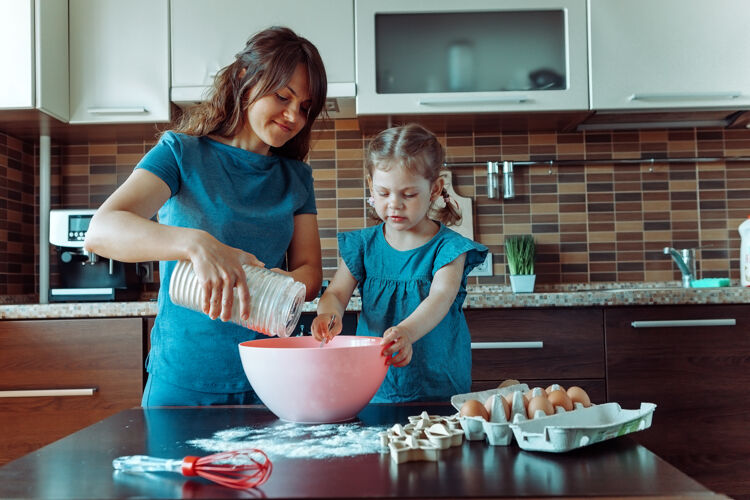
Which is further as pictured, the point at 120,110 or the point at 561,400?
the point at 120,110

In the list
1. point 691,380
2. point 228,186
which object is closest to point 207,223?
point 228,186

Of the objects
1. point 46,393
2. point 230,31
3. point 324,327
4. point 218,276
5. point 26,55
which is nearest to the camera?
point 218,276

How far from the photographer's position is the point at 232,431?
2.65 feet

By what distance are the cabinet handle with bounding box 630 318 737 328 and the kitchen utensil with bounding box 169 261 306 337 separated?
1.42 m

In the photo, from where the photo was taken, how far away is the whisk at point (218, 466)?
1.91 feet

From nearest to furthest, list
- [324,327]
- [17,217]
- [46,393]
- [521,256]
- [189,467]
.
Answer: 1. [189,467]
2. [324,327]
3. [46,393]
4. [521,256]
5. [17,217]

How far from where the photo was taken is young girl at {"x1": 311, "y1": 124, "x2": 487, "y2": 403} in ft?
4.14

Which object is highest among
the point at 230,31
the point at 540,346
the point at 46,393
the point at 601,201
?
the point at 230,31

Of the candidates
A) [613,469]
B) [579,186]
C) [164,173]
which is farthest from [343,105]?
[613,469]

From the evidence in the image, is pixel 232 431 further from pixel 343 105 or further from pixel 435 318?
pixel 343 105

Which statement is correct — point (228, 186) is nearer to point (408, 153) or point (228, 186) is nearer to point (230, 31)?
point (408, 153)

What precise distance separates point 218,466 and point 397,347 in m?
0.36

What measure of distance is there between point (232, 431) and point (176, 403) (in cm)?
33

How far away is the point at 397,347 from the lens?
3.06ft
